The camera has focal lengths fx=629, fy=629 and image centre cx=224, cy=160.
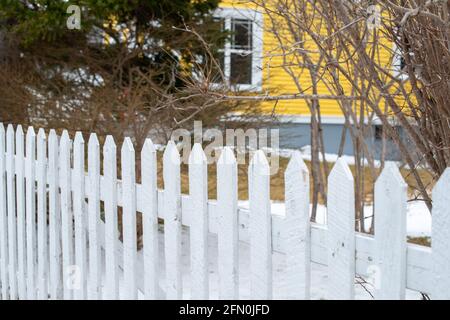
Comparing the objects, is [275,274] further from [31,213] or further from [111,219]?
[111,219]

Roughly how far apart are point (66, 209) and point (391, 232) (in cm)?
208

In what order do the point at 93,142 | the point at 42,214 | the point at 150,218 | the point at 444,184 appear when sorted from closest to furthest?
the point at 444,184 < the point at 150,218 < the point at 93,142 < the point at 42,214

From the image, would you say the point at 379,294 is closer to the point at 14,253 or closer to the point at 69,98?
the point at 14,253

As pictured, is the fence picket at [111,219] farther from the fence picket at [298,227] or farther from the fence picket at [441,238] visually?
the fence picket at [441,238]

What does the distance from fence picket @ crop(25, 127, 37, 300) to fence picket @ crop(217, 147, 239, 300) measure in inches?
71.3

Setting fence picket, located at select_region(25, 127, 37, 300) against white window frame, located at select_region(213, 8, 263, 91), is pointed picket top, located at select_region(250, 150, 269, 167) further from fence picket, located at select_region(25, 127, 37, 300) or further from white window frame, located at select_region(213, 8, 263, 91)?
white window frame, located at select_region(213, 8, 263, 91)

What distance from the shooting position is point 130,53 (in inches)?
255

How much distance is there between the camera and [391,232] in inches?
65.3

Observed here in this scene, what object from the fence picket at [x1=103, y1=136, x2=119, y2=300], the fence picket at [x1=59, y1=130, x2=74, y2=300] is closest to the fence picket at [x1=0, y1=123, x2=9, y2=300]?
the fence picket at [x1=59, y1=130, x2=74, y2=300]

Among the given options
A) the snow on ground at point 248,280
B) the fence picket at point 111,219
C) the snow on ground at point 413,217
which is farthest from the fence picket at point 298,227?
the snow on ground at point 413,217

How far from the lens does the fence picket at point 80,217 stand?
309cm

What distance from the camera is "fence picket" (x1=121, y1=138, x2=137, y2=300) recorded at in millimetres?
2672

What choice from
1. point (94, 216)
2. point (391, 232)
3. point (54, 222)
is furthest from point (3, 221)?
point (391, 232)
